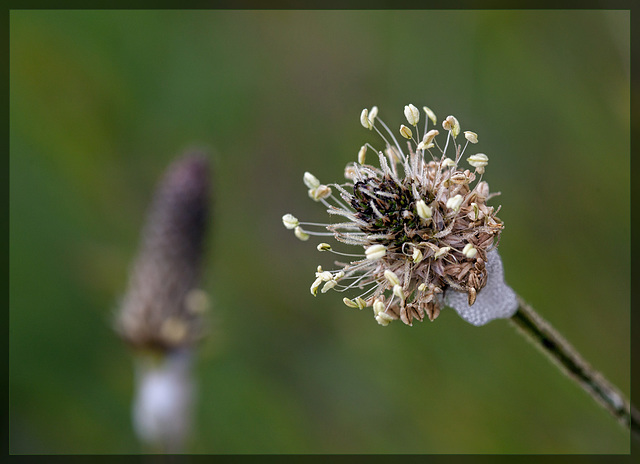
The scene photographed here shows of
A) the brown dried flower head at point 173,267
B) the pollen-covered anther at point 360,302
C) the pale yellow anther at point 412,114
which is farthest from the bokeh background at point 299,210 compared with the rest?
the pollen-covered anther at point 360,302

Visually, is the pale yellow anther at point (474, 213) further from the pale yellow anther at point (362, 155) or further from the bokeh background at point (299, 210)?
the bokeh background at point (299, 210)

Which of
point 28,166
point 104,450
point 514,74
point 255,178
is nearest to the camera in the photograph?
point 514,74

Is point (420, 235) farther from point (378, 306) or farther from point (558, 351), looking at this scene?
point (558, 351)

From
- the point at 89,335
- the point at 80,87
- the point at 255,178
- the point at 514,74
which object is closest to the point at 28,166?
the point at 80,87

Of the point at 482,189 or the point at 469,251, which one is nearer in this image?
the point at 469,251

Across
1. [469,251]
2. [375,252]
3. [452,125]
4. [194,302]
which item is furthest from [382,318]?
[194,302]
